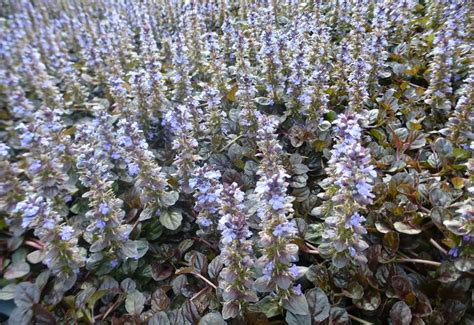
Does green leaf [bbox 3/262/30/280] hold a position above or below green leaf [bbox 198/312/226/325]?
below

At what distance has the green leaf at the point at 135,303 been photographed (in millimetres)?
3046

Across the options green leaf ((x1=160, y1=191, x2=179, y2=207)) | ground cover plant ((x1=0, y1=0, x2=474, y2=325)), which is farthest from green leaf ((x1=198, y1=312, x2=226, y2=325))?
green leaf ((x1=160, y1=191, x2=179, y2=207))

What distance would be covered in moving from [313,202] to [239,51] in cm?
234

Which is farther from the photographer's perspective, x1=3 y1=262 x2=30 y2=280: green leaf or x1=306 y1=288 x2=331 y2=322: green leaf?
x1=3 y1=262 x2=30 y2=280: green leaf

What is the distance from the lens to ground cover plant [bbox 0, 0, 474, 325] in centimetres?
276

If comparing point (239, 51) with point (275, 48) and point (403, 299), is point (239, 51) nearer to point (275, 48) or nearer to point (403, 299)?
point (275, 48)

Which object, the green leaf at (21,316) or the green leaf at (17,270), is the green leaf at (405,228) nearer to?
the green leaf at (21,316)

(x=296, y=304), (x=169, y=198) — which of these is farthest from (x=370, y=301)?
(x=169, y=198)

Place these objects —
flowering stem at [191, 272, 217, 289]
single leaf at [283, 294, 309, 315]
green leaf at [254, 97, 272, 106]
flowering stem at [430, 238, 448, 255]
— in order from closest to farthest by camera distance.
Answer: single leaf at [283, 294, 309, 315], flowering stem at [430, 238, 448, 255], flowering stem at [191, 272, 217, 289], green leaf at [254, 97, 272, 106]

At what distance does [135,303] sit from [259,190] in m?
1.59

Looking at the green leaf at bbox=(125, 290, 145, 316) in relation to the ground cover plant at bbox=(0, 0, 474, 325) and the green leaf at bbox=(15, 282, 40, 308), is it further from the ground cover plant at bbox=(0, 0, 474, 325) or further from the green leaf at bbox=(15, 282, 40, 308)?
the green leaf at bbox=(15, 282, 40, 308)

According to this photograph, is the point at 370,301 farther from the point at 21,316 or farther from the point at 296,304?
the point at 21,316

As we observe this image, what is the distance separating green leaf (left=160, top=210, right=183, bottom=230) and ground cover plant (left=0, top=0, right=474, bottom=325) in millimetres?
15

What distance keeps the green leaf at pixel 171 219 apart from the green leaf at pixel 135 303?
2.29 feet
